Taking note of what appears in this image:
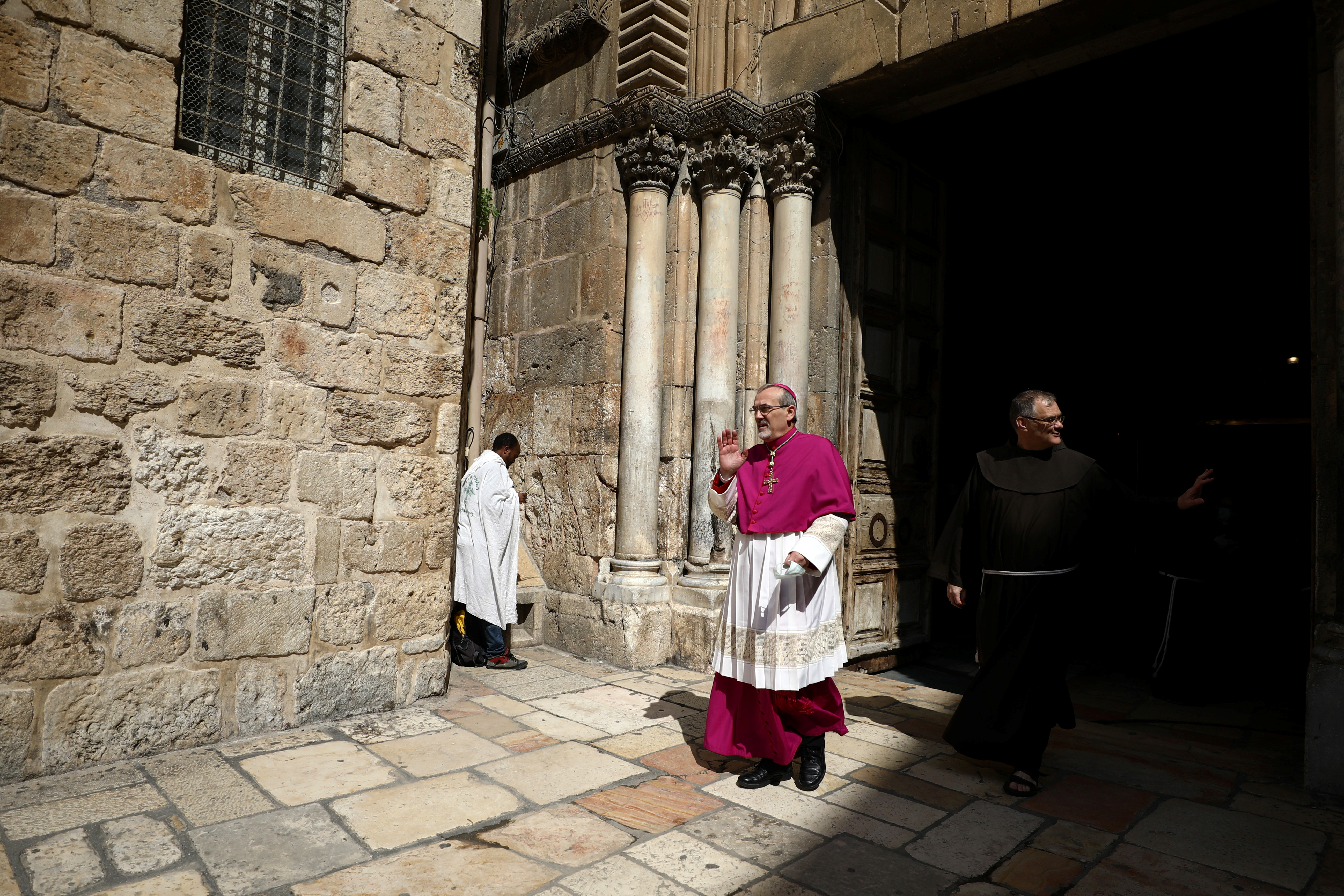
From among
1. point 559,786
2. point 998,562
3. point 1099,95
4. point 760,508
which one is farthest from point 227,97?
point 1099,95

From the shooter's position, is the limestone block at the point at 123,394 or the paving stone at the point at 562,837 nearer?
the paving stone at the point at 562,837

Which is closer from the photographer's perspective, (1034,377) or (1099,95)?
(1099,95)

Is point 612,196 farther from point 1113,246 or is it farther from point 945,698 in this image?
point 1113,246

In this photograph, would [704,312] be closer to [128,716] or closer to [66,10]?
[66,10]

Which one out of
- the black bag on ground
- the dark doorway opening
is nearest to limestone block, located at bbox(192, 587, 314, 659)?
the black bag on ground

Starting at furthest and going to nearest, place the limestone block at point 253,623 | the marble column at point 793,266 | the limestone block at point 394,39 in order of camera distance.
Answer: the marble column at point 793,266, the limestone block at point 394,39, the limestone block at point 253,623

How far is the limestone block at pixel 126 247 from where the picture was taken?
3230 millimetres

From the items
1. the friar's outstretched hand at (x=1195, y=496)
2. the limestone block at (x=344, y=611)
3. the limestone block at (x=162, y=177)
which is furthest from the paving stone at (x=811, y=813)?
the limestone block at (x=162, y=177)

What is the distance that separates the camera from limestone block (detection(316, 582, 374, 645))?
12.8 ft

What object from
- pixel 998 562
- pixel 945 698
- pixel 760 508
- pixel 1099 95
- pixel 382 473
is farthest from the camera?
pixel 1099 95

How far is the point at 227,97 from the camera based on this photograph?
12.4 feet

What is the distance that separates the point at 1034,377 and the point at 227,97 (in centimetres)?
918

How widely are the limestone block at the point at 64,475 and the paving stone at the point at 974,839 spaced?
134 inches

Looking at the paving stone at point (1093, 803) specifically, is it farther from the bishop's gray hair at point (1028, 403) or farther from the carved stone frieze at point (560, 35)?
the carved stone frieze at point (560, 35)
